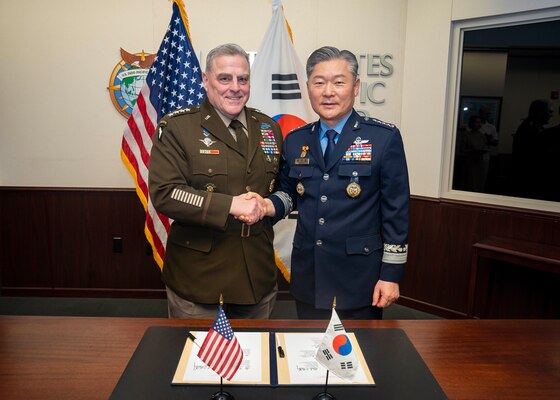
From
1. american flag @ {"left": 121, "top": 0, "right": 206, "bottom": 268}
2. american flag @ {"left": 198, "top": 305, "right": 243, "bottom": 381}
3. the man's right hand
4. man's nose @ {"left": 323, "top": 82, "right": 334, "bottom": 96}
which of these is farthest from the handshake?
american flag @ {"left": 121, "top": 0, "right": 206, "bottom": 268}

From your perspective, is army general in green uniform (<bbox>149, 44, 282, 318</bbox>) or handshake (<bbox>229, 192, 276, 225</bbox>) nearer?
handshake (<bbox>229, 192, 276, 225</bbox>)

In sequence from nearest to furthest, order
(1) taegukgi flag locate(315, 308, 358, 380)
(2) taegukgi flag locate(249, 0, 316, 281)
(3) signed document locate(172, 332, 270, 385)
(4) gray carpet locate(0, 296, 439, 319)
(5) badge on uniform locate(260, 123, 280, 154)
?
(1) taegukgi flag locate(315, 308, 358, 380)
(3) signed document locate(172, 332, 270, 385)
(5) badge on uniform locate(260, 123, 280, 154)
(2) taegukgi flag locate(249, 0, 316, 281)
(4) gray carpet locate(0, 296, 439, 319)

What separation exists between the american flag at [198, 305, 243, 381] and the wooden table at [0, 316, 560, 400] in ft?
0.90

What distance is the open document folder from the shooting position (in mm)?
1021

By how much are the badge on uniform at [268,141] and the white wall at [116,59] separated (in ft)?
5.95

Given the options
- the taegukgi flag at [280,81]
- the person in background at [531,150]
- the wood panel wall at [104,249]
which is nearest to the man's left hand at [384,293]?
the taegukgi flag at [280,81]

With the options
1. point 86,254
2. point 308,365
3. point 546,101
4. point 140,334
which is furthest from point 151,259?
point 546,101

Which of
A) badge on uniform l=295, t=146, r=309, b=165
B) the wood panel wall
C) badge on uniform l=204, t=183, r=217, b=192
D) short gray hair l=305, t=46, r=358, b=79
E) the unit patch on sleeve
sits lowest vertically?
the wood panel wall

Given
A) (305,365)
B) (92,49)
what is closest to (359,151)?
(305,365)

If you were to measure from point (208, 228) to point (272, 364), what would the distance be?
2.20 ft

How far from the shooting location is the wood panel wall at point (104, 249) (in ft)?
11.4

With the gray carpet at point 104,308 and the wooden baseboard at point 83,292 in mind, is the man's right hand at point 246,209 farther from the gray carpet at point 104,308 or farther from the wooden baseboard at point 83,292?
the wooden baseboard at point 83,292

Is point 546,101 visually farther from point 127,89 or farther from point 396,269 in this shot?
point 127,89

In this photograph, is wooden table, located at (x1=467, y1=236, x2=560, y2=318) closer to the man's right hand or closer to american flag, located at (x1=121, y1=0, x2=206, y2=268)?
the man's right hand
